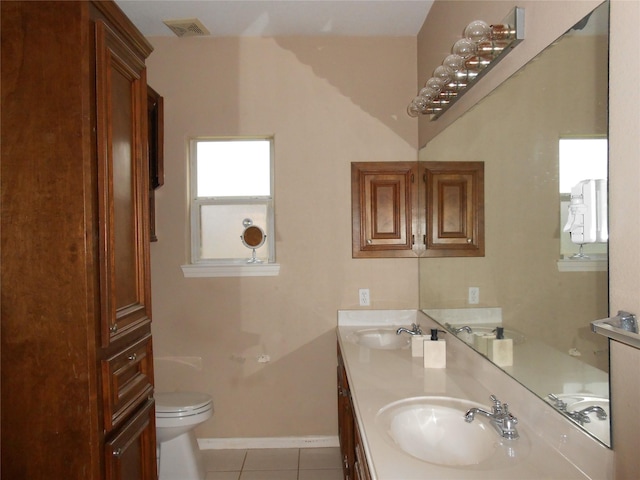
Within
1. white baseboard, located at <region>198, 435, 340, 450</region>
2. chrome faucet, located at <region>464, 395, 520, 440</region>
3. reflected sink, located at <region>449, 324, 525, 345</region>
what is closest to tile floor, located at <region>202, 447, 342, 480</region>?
white baseboard, located at <region>198, 435, 340, 450</region>

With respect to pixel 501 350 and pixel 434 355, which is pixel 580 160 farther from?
pixel 434 355

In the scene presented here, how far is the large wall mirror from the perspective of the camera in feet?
3.63

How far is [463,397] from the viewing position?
163cm

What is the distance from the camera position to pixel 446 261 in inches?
95.4

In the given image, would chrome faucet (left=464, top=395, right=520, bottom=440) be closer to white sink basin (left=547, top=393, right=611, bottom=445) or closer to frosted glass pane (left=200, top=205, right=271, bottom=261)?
white sink basin (left=547, top=393, right=611, bottom=445)

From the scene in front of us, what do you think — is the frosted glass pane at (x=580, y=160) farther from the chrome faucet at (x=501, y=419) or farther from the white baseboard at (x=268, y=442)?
the white baseboard at (x=268, y=442)

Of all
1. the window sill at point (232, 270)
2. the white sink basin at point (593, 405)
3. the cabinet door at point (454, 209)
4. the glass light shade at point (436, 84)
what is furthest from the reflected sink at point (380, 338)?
the white sink basin at point (593, 405)

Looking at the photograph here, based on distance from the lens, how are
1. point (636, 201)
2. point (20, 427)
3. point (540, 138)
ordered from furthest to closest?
point (20, 427), point (540, 138), point (636, 201)

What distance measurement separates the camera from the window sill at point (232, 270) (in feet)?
9.77

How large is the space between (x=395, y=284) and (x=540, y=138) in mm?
1778

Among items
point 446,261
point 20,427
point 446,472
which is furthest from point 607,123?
point 20,427

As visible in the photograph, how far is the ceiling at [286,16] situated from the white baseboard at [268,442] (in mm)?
2641

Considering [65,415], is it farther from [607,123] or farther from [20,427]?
[607,123]

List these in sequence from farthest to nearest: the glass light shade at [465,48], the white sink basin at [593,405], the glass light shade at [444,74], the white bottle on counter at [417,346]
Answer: the white bottle on counter at [417,346], the glass light shade at [444,74], the glass light shade at [465,48], the white sink basin at [593,405]
